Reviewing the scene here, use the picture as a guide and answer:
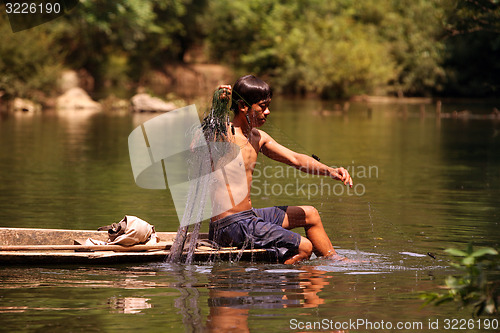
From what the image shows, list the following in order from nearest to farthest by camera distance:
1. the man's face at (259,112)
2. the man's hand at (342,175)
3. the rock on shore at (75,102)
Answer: the man's face at (259,112) < the man's hand at (342,175) < the rock on shore at (75,102)

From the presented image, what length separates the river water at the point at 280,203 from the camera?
6.15 metres

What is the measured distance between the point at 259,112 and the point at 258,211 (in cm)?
97

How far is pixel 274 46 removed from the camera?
50.3 meters

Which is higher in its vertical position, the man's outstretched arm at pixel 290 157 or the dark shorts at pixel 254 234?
the man's outstretched arm at pixel 290 157

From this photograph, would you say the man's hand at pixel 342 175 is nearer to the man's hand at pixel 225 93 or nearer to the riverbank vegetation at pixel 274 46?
the man's hand at pixel 225 93

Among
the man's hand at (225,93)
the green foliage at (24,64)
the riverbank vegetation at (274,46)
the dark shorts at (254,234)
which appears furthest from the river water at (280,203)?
the riverbank vegetation at (274,46)

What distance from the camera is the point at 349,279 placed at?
7.38 meters

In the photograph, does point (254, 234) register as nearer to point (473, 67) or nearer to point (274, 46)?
point (473, 67)

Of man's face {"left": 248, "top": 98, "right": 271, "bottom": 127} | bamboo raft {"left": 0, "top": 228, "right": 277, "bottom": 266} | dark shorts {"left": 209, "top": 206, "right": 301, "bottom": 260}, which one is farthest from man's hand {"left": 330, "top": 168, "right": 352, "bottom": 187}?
bamboo raft {"left": 0, "top": 228, "right": 277, "bottom": 266}

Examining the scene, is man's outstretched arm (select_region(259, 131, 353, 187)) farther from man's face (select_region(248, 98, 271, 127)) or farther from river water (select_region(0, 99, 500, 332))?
river water (select_region(0, 99, 500, 332))

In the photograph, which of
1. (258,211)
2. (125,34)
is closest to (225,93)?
(258,211)

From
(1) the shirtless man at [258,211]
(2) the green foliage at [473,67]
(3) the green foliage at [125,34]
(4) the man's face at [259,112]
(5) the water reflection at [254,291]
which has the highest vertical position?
(3) the green foliage at [125,34]

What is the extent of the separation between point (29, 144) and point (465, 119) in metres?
16.4

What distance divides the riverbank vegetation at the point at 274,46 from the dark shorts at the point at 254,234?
2513 cm
